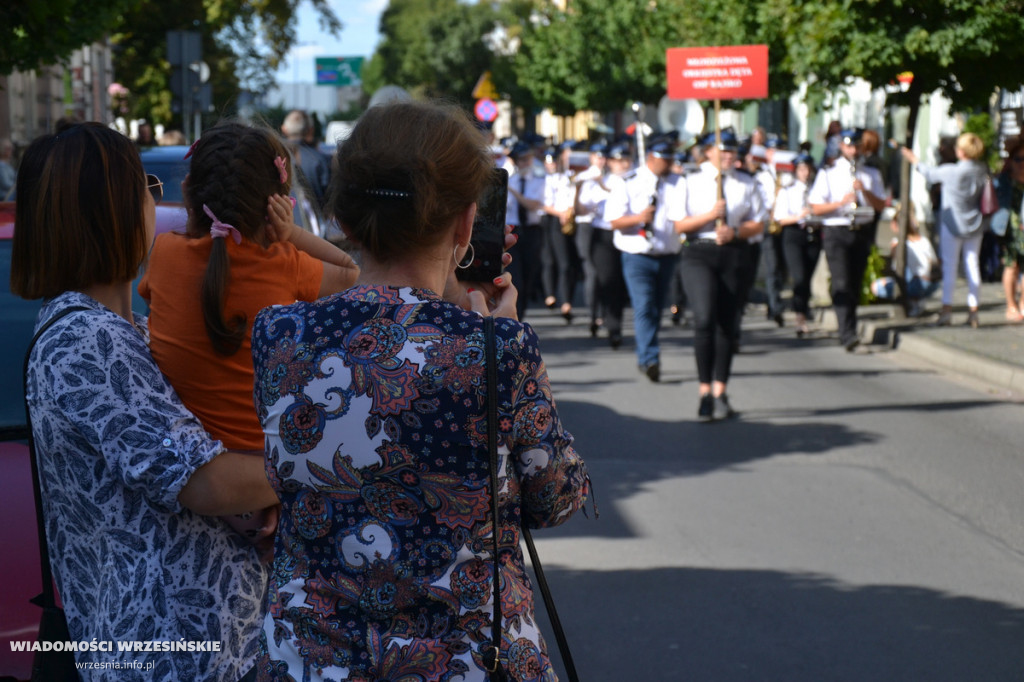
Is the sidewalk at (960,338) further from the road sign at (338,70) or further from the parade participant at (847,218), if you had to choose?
the road sign at (338,70)

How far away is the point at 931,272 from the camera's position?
14945 mm

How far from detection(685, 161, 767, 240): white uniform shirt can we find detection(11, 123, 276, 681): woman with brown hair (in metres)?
7.24

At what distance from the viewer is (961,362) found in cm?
1154

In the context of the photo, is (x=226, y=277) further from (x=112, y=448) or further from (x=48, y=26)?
(x=48, y=26)

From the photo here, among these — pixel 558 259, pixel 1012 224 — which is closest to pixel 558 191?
pixel 558 259

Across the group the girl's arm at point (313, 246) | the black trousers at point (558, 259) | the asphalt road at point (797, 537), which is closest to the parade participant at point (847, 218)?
the asphalt road at point (797, 537)

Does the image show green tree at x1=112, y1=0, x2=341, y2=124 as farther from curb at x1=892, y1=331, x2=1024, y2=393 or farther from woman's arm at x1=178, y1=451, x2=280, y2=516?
woman's arm at x1=178, y1=451, x2=280, y2=516

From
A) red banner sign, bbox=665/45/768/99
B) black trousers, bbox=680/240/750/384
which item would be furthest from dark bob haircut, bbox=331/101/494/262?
red banner sign, bbox=665/45/768/99

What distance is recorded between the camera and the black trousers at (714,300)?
30.1ft

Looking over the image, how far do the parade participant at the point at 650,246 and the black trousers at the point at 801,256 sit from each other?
339cm

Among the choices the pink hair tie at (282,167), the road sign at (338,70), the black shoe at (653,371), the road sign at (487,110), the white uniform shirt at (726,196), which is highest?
the road sign at (338,70)

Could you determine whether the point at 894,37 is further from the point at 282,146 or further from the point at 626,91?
the point at 626,91

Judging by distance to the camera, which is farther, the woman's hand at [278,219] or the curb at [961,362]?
the curb at [961,362]

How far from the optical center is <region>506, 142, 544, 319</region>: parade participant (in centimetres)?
1521
